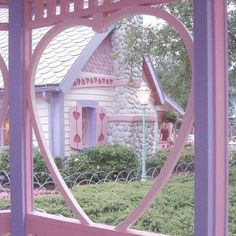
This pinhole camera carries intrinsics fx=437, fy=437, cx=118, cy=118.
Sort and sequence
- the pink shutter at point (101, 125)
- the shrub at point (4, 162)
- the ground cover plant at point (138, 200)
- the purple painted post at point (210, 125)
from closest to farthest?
the purple painted post at point (210, 125) < the ground cover plant at point (138, 200) < the shrub at point (4, 162) < the pink shutter at point (101, 125)

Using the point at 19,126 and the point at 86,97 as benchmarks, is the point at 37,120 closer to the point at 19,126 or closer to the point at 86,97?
the point at 19,126

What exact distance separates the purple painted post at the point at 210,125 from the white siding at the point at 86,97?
14.1 ft

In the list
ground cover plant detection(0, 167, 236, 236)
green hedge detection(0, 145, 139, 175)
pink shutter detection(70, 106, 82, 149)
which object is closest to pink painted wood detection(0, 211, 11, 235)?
ground cover plant detection(0, 167, 236, 236)

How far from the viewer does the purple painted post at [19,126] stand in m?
1.38

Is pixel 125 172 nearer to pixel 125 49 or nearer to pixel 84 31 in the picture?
pixel 125 49

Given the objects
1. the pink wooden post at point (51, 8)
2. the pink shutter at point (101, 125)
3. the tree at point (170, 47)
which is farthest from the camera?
the pink shutter at point (101, 125)

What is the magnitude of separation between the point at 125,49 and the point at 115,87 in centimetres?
86

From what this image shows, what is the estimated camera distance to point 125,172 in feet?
16.5

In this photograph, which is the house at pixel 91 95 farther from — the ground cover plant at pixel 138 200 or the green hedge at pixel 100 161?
the ground cover plant at pixel 138 200

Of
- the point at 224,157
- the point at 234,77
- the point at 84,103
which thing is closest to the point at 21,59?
the point at 224,157

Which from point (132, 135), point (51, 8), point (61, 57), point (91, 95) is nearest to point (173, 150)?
point (51, 8)

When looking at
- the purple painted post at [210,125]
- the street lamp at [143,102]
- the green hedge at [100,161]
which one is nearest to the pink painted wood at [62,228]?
the purple painted post at [210,125]

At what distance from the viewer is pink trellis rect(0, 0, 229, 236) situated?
3.79 ft

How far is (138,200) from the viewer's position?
11.7 ft
